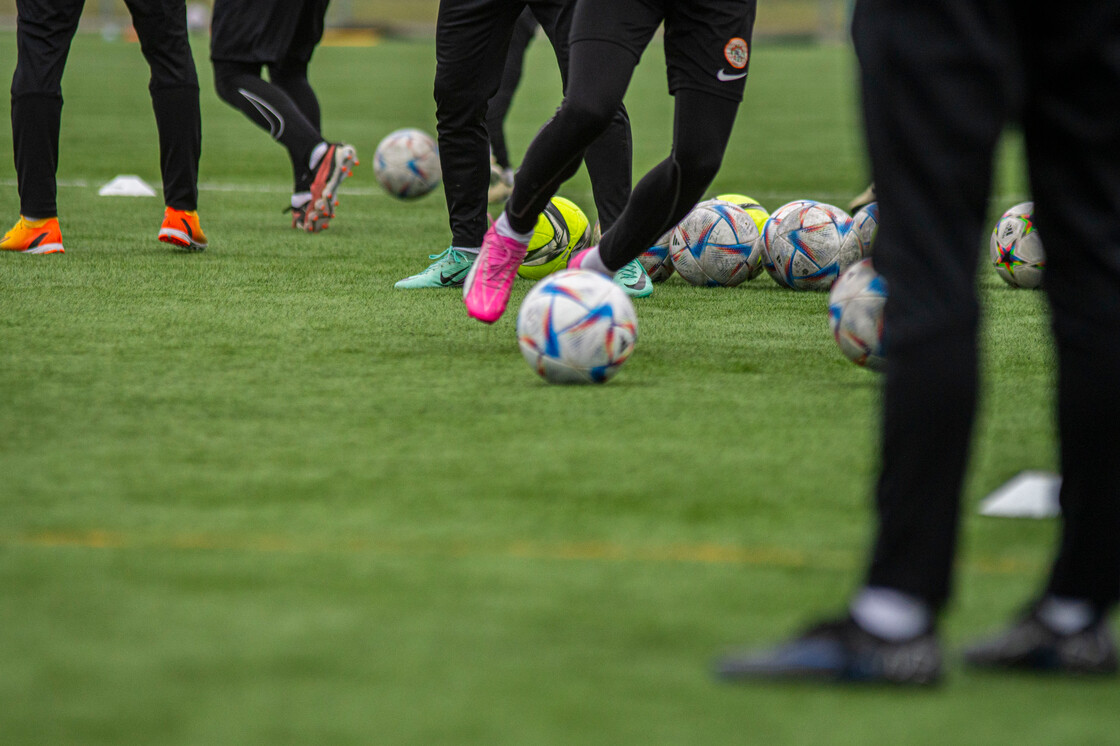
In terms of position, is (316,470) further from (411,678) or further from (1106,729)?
(1106,729)

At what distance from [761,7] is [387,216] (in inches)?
1847

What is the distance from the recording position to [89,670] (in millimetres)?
1993

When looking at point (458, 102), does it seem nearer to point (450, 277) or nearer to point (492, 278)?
point (450, 277)

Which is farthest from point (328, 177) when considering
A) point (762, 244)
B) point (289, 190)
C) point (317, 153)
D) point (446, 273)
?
point (289, 190)

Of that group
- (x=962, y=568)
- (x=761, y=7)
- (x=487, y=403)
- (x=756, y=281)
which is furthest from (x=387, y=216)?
(x=761, y=7)

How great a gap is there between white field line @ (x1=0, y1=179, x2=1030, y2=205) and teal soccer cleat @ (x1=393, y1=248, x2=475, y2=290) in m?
3.28

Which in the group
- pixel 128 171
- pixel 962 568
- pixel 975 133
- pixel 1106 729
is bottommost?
pixel 128 171

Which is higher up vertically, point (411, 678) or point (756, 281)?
point (411, 678)

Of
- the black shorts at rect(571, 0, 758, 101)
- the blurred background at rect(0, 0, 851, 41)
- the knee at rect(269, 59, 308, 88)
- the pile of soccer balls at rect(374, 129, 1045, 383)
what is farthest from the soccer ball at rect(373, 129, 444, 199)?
the blurred background at rect(0, 0, 851, 41)

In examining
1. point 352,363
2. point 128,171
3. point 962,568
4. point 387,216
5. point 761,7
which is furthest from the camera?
point 761,7

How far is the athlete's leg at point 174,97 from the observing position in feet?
21.0

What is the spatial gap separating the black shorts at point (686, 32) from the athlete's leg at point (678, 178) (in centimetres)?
5

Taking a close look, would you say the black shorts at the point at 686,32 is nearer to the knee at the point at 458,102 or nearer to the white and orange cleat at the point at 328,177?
the knee at the point at 458,102

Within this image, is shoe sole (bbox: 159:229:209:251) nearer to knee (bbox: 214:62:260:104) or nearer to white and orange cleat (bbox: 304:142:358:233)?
white and orange cleat (bbox: 304:142:358:233)
